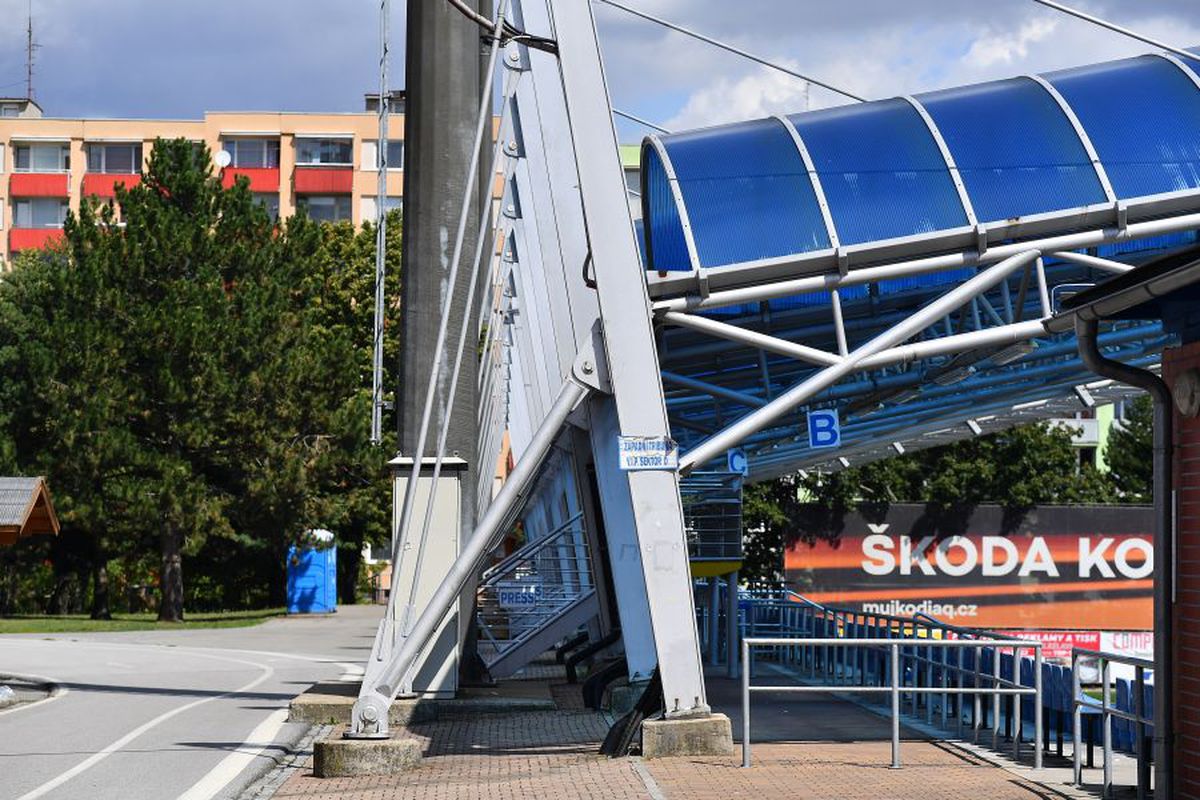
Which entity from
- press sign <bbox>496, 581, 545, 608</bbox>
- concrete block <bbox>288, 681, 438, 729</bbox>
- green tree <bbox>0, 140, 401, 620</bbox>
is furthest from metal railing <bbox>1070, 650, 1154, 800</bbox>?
green tree <bbox>0, 140, 401, 620</bbox>

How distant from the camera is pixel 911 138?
18750 mm

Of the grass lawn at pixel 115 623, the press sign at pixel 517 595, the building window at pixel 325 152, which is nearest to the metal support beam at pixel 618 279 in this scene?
the press sign at pixel 517 595

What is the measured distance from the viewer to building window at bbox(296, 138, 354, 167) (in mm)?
86125

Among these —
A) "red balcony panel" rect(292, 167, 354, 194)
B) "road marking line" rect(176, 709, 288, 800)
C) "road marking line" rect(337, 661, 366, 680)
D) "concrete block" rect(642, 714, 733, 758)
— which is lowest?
"road marking line" rect(337, 661, 366, 680)

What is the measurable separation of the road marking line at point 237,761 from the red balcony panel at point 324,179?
67.6m

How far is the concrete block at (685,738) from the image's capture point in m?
14.2

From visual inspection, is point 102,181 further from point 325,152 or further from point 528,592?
point 528,592

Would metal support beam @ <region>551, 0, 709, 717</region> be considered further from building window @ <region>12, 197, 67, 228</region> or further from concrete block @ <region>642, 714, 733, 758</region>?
building window @ <region>12, 197, 67, 228</region>

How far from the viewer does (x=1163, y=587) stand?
1138 centimetres

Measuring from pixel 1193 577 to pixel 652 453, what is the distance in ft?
16.6

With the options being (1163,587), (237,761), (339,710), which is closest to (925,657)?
(339,710)

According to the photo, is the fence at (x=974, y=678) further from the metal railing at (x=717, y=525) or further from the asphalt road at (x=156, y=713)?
the asphalt road at (x=156, y=713)

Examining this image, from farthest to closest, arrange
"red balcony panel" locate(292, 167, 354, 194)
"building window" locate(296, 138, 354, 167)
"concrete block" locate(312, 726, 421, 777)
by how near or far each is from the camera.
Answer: "building window" locate(296, 138, 354, 167) → "red balcony panel" locate(292, 167, 354, 194) → "concrete block" locate(312, 726, 421, 777)

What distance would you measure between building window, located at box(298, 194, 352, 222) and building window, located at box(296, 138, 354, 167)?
1.61 meters
